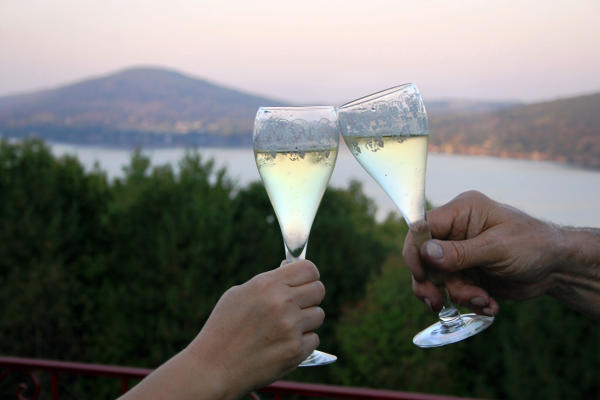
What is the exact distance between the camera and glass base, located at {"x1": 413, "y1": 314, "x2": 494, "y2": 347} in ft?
5.53

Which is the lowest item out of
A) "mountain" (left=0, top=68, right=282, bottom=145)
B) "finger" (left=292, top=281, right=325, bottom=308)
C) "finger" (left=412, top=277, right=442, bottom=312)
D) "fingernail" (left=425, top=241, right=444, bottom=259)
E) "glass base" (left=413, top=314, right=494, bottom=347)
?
"glass base" (left=413, top=314, right=494, bottom=347)

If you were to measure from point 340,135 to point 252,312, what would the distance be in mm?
571

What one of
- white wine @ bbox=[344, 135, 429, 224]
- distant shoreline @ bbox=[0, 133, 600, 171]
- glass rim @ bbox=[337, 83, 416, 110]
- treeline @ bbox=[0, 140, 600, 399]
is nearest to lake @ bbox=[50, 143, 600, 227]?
distant shoreline @ bbox=[0, 133, 600, 171]

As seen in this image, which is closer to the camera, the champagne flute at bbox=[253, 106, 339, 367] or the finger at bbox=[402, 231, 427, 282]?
the champagne flute at bbox=[253, 106, 339, 367]

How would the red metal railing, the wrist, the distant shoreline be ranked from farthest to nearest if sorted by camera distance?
the distant shoreline < the red metal railing < the wrist

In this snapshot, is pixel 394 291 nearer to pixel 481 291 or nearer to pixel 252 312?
pixel 481 291

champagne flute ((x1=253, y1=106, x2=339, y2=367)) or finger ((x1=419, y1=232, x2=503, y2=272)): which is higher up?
champagne flute ((x1=253, y1=106, x2=339, y2=367))

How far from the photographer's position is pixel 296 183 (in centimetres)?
153

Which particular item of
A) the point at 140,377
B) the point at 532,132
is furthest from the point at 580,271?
the point at 532,132

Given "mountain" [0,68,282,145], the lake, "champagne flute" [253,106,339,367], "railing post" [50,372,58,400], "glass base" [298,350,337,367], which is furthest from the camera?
"mountain" [0,68,282,145]

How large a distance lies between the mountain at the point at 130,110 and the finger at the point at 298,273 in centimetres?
811

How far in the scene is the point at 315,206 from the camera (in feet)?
5.29

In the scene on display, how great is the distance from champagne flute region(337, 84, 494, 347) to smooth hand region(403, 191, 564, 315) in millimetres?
167

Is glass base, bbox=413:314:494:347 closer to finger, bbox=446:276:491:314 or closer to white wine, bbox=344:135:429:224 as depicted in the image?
finger, bbox=446:276:491:314
